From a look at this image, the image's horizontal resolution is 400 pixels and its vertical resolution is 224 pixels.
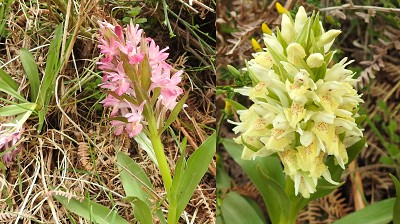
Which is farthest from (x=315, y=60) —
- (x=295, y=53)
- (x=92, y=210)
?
(x=92, y=210)

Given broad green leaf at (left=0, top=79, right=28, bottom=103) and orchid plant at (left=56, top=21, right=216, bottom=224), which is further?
broad green leaf at (left=0, top=79, right=28, bottom=103)

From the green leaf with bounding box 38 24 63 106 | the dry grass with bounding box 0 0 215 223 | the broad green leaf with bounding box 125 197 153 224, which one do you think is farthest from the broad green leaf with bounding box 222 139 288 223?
the green leaf with bounding box 38 24 63 106

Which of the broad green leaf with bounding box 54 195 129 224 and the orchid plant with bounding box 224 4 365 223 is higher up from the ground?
the orchid plant with bounding box 224 4 365 223

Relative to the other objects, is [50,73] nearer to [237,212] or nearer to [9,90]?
A: [9,90]

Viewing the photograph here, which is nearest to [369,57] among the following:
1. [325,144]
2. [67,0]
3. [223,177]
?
[223,177]

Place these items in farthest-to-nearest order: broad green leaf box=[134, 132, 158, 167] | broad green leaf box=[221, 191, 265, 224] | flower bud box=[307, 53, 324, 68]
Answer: broad green leaf box=[221, 191, 265, 224], broad green leaf box=[134, 132, 158, 167], flower bud box=[307, 53, 324, 68]

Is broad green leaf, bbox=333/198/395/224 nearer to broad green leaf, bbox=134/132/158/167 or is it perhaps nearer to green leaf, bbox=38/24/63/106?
broad green leaf, bbox=134/132/158/167

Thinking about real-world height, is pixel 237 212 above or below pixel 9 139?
below
